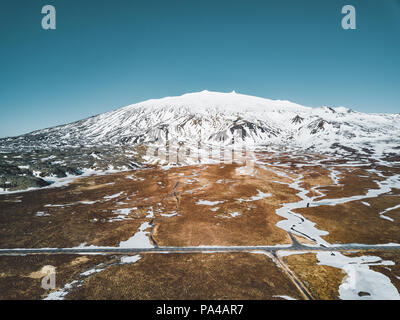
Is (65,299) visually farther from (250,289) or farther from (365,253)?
(365,253)

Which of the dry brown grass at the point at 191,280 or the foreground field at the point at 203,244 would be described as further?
the foreground field at the point at 203,244

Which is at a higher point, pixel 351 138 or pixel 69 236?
pixel 351 138

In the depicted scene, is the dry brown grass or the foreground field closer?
the dry brown grass

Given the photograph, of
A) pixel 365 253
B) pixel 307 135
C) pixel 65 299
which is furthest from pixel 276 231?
pixel 307 135

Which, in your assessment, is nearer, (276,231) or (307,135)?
(276,231)

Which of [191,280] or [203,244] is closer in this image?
[191,280]

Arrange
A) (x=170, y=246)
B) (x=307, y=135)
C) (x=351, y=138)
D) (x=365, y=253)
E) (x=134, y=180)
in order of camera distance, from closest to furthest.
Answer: (x=365, y=253) < (x=170, y=246) < (x=134, y=180) < (x=351, y=138) < (x=307, y=135)
